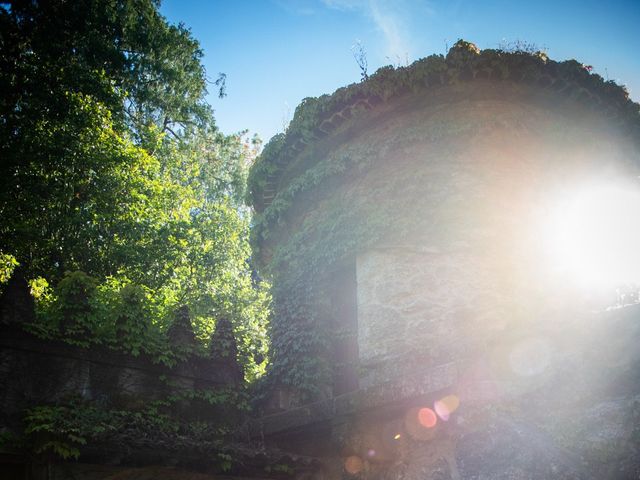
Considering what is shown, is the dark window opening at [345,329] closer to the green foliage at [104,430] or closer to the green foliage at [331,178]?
the green foliage at [331,178]

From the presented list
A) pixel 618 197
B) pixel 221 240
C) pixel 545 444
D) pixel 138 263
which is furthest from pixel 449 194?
pixel 221 240

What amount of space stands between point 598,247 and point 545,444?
486 centimetres

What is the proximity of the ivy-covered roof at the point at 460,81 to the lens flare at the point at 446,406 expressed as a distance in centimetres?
462

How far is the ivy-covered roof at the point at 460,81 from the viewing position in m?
6.80

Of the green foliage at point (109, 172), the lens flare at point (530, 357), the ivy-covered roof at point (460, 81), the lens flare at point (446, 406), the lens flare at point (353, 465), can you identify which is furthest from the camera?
the green foliage at point (109, 172)

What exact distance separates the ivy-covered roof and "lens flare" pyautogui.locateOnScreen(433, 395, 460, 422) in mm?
4617

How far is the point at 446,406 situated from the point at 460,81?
189 inches

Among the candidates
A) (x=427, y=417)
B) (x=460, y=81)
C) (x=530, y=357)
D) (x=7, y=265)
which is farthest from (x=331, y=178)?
(x=7, y=265)

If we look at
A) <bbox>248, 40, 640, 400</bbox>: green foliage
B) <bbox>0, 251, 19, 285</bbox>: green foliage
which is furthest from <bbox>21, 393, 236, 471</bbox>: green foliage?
<bbox>0, 251, 19, 285</bbox>: green foliage

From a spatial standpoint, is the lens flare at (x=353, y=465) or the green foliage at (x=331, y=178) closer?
the lens flare at (x=353, y=465)

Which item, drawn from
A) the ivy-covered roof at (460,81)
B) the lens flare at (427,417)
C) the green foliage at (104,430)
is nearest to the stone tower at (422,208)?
the ivy-covered roof at (460,81)

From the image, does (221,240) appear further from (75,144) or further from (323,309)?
(323,309)

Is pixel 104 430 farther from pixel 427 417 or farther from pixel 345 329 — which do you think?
pixel 345 329

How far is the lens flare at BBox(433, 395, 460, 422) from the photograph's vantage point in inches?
151
